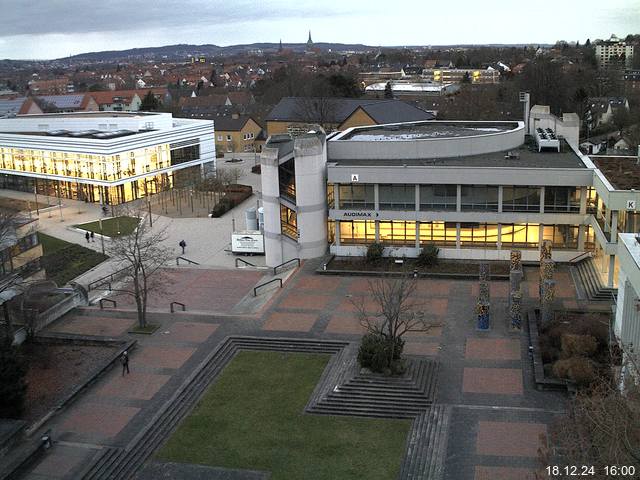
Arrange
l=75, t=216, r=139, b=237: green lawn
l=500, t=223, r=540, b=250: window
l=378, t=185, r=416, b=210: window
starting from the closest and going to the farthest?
l=500, t=223, r=540, b=250: window < l=378, t=185, r=416, b=210: window < l=75, t=216, r=139, b=237: green lawn

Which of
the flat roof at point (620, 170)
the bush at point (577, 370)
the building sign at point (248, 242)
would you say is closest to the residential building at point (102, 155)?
the building sign at point (248, 242)

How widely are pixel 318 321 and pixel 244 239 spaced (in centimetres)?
1452

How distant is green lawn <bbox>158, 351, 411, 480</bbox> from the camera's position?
2152cm

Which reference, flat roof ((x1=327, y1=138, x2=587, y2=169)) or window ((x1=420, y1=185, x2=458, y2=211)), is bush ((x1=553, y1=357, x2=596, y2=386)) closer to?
window ((x1=420, y1=185, x2=458, y2=211))

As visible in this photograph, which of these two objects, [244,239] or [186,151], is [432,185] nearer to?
[244,239]

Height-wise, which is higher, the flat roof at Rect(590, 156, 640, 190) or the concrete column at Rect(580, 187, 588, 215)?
the flat roof at Rect(590, 156, 640, 190)

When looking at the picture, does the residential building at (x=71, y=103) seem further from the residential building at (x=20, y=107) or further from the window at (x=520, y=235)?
the window at (x=520, y=235)

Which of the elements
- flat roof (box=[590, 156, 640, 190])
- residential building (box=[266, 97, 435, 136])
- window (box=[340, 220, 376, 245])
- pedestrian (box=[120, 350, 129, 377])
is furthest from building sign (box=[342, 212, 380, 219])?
residential building (box=[266, 97, 435, 136])

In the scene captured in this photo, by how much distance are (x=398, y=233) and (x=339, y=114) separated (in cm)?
4489

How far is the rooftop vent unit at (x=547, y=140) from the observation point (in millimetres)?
44656

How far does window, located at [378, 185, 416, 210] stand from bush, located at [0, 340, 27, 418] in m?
22.4

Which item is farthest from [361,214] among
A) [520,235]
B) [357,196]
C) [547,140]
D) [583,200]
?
[547,140]

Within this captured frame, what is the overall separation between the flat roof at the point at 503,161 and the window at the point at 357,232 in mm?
3673

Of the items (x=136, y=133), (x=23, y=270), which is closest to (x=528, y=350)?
(x=23, y=270)
